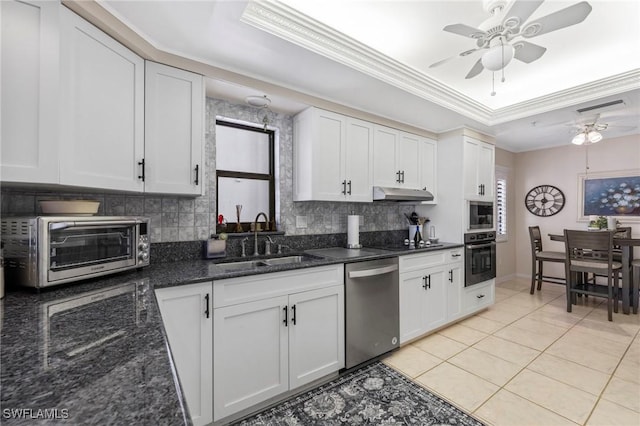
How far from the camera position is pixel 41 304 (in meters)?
1.14

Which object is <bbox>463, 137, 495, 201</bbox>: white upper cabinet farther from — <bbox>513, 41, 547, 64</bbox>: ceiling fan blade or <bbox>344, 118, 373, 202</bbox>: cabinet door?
<bbox>513, 41, 547, 64</bbox>: ceiling fan blade

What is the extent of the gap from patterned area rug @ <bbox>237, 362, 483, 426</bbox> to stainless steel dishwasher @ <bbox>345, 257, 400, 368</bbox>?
0.72 feet

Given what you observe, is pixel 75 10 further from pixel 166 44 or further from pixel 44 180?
pixel 44 180

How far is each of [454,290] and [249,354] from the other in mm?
2532

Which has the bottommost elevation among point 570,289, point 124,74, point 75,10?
point 570,289

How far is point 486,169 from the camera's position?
386 centimetres

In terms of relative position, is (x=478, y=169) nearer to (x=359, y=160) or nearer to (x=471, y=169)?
(x=471, y=169)

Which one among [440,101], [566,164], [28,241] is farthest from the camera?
[566,164]

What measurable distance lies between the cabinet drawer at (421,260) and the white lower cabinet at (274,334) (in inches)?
32.8

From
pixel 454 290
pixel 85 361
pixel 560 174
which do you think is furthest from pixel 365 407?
pixel 560 174

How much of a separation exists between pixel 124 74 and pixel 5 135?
0.71 meters

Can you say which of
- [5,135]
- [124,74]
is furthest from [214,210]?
[5,135]

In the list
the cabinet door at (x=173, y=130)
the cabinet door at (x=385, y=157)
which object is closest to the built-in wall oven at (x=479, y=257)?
the cabinet door at (x=385, y=157)

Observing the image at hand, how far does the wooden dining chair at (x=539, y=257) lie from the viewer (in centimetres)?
455
